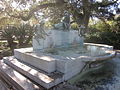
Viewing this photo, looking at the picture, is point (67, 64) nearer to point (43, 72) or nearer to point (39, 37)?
point (43, 72)

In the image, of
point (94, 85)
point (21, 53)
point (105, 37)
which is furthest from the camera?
point (105, 37)

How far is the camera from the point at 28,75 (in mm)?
3465

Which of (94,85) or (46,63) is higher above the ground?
(46,63)

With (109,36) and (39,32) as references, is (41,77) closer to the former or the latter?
(39,32)

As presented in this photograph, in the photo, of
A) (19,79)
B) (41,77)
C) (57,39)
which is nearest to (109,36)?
(57,39)

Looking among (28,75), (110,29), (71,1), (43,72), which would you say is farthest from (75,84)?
(110,29)

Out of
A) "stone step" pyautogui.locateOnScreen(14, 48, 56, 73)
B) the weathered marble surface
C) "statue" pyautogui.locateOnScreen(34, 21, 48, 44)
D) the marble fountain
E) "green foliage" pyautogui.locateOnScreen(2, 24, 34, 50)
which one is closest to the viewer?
the marble fountain

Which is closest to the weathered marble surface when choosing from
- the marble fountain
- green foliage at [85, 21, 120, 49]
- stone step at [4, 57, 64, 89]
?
the marble fountain

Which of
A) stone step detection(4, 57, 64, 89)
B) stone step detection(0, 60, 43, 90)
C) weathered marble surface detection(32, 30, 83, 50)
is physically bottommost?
stone step detection(0, 60, 43, 90)

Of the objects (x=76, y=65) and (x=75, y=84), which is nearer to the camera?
(x=75, y=84)

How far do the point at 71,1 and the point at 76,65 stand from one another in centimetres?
339

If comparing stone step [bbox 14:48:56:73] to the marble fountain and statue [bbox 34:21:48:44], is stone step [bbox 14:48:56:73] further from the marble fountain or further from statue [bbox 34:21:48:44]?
statue [bbox 34:21:48:44]

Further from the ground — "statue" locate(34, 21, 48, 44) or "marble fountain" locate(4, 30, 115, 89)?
"statue" locate(34, 21, 48, 44)

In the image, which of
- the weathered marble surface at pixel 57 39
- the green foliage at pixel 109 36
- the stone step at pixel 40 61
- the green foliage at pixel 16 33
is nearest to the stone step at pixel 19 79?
the stone step at pixel 40 61
